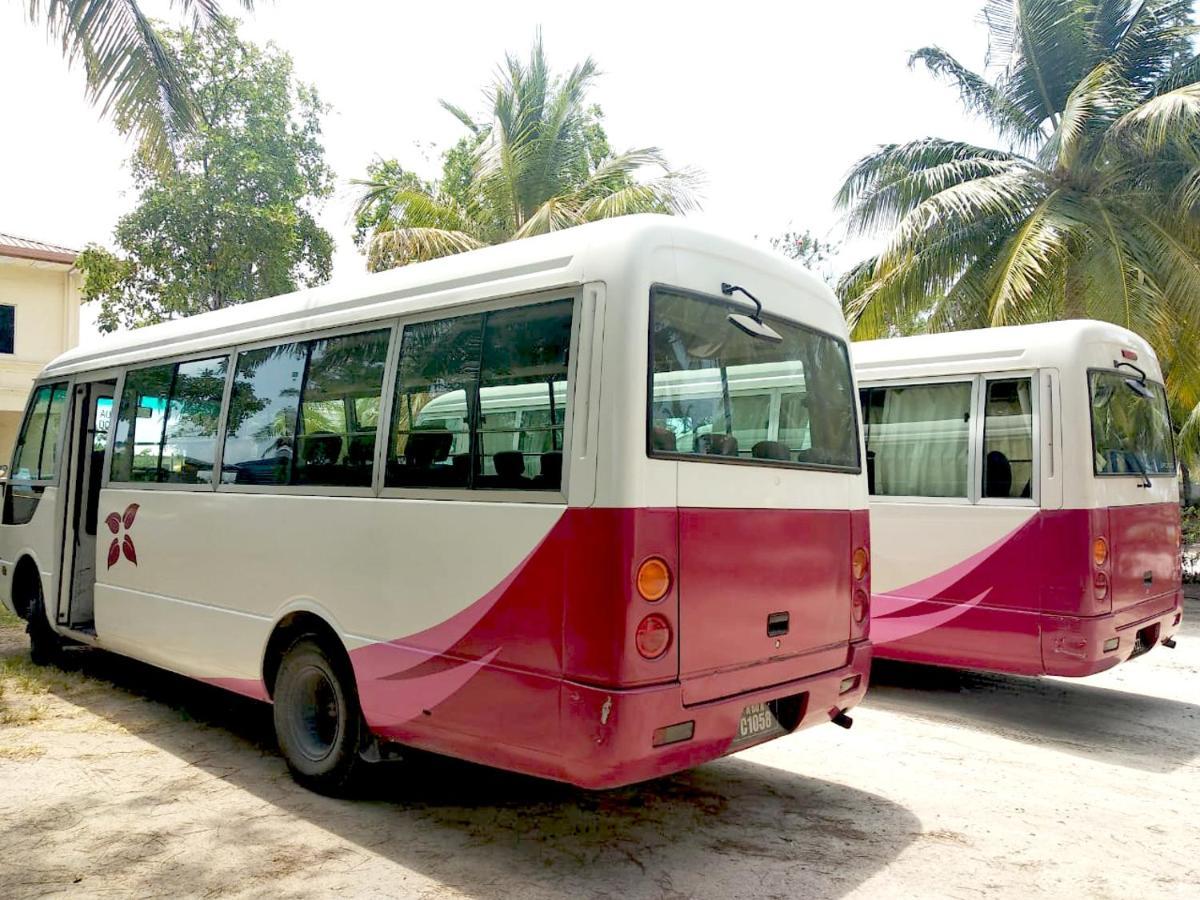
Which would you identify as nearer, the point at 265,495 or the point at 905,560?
the point at 265,495

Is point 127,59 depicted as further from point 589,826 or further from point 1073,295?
point 1073,295

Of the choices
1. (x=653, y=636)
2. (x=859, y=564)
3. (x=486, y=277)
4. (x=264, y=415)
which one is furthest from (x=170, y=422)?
(x=859, y=564)

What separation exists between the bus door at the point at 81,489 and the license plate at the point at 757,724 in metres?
5.57

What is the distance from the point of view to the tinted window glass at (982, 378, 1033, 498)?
6.81 metres

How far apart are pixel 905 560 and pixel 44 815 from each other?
5.77 meters

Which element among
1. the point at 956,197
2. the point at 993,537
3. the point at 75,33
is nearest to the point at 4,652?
the point at 75,33

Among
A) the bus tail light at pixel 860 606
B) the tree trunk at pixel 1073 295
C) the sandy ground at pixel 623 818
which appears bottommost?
the sandy ground at pixel 623 818

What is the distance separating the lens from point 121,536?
670cm

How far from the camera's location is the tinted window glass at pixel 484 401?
4.08m

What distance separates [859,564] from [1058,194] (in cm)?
1179

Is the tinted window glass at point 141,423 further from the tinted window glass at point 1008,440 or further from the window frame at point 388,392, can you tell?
the tinted window glass at point 1008,440

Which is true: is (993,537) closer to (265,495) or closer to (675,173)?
(265,495)

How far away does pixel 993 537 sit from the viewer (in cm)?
688

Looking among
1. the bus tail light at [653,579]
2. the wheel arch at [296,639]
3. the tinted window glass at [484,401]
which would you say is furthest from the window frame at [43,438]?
the bus tail light at [653,579]
